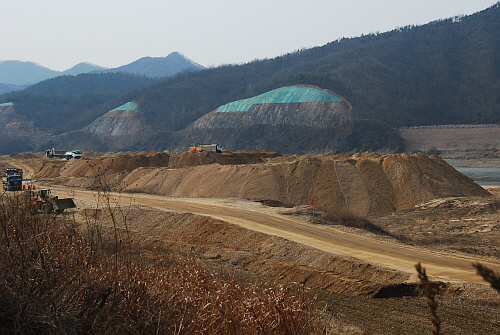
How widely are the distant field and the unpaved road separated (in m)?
86.5

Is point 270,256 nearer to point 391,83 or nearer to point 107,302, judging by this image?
point 107,302

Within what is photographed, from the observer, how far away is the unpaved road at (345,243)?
19.7 meters

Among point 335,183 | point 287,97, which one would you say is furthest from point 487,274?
point 287,97

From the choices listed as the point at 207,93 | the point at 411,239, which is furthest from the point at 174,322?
the point at 207,93

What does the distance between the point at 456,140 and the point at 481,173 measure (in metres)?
38.5

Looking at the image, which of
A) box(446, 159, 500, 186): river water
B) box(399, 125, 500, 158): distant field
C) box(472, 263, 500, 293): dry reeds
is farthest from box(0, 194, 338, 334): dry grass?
box(399, 125, 500, 158): distant field

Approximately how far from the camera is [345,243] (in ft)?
79.9

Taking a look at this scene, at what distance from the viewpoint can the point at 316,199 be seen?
134 feet

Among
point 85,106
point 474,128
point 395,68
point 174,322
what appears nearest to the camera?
point 174,322

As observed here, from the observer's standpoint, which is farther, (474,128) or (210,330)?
(474,128)

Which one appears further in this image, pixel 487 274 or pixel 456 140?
pixel 456 140

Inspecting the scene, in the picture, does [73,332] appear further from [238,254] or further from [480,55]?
[480,55]

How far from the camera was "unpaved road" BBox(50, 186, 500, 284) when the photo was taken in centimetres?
1966

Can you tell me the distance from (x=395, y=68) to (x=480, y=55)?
3637cm
